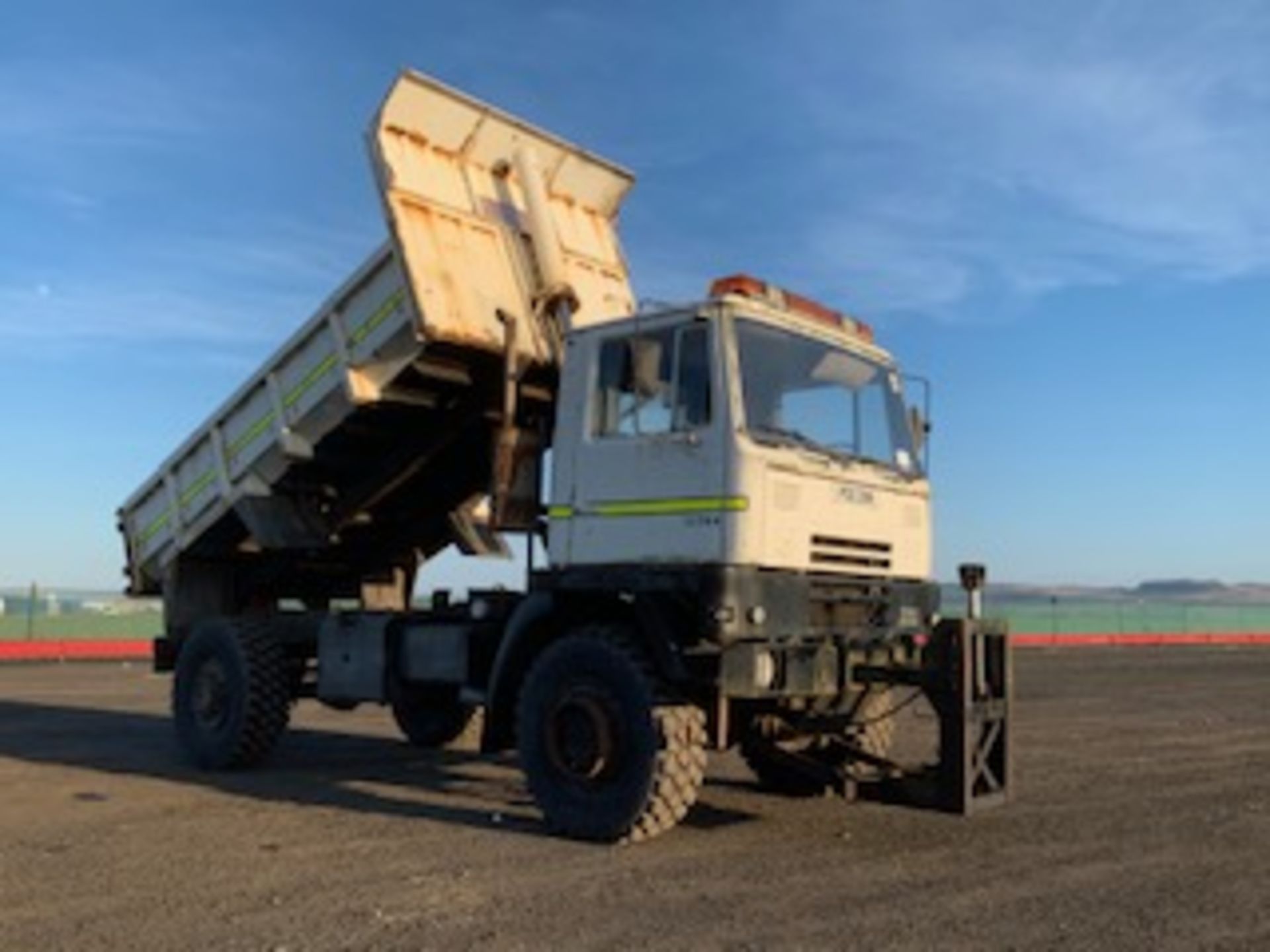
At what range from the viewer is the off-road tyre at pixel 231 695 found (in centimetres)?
1080

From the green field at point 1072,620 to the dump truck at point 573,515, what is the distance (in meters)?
23.6

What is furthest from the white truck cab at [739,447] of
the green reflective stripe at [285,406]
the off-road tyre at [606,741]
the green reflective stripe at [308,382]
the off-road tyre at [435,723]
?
the off-road tyre at [435,723]

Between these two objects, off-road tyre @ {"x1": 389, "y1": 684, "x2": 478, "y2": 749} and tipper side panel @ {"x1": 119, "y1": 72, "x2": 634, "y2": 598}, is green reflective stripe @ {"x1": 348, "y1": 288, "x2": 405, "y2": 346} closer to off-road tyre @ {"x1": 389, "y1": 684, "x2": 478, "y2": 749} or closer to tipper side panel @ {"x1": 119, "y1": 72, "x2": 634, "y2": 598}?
tipper side panel @ {"x1": 119, "y1": 72, "x2": 634, "y2": 598}

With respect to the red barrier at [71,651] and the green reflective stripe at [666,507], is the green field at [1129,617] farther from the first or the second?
the green reflective stripe at [666,507]

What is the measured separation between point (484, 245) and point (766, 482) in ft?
10.8

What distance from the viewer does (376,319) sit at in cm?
962

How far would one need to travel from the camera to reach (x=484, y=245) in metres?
9.69

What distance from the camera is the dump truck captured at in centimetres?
775

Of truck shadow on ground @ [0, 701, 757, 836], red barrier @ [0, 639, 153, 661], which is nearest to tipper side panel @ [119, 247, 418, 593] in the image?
truck shadow on ground @ [0, 701, 757, 836]

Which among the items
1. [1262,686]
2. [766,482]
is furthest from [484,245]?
[1262,686]

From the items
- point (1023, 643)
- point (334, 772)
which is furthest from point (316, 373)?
point (1023, 643)

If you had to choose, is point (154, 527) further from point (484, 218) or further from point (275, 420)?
point (484, 218)

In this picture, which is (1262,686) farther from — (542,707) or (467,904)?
(467,904)

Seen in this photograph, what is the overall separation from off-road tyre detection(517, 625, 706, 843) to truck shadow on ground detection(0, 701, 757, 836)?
0.44 m
